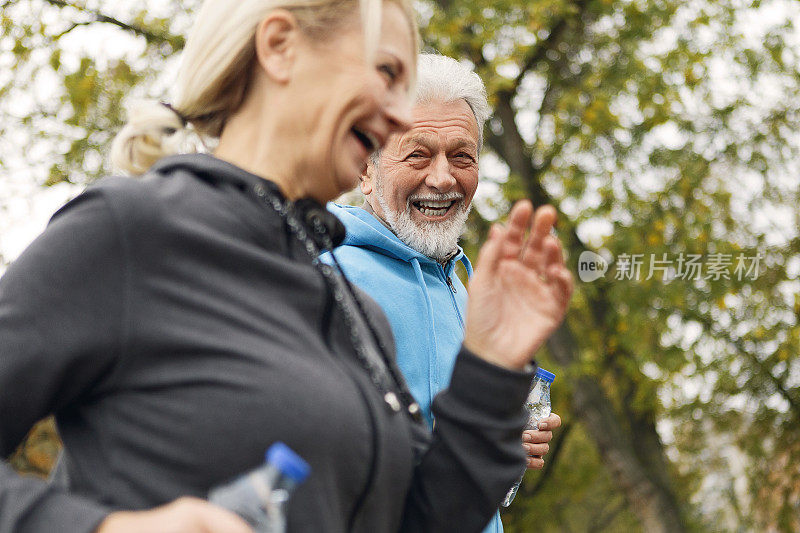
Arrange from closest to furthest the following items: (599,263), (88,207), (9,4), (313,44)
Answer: (88,207)
(313,44)
(9,4)
(599,263)

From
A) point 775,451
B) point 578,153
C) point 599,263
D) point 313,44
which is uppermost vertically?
point 313,44

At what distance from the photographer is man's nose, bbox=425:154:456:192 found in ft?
10.4

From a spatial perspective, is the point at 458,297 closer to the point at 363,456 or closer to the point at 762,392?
the point at 363,456

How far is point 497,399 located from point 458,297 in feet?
5.04

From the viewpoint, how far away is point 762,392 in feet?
32.0

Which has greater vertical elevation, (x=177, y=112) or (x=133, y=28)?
(x=177, y=112)

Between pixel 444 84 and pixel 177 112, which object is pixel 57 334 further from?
pixel 444 84

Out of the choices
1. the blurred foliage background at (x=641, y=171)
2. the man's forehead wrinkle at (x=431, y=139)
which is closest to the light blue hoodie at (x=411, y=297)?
the man's forehead wrinkle at (x=431, y=139)

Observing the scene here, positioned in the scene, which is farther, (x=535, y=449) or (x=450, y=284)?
(x=450, y=284)

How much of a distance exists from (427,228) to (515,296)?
58.5 inches

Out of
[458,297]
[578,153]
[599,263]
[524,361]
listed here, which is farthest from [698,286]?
[524,361]

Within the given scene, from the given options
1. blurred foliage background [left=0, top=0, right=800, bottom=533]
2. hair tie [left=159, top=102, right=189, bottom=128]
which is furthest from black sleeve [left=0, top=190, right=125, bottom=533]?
blurred foliage background [left=0, top=0, right=800, bottom=533]

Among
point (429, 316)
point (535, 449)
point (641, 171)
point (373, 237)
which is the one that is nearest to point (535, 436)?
Answer: point (535, 449)

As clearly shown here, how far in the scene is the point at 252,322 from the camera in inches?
55.3
